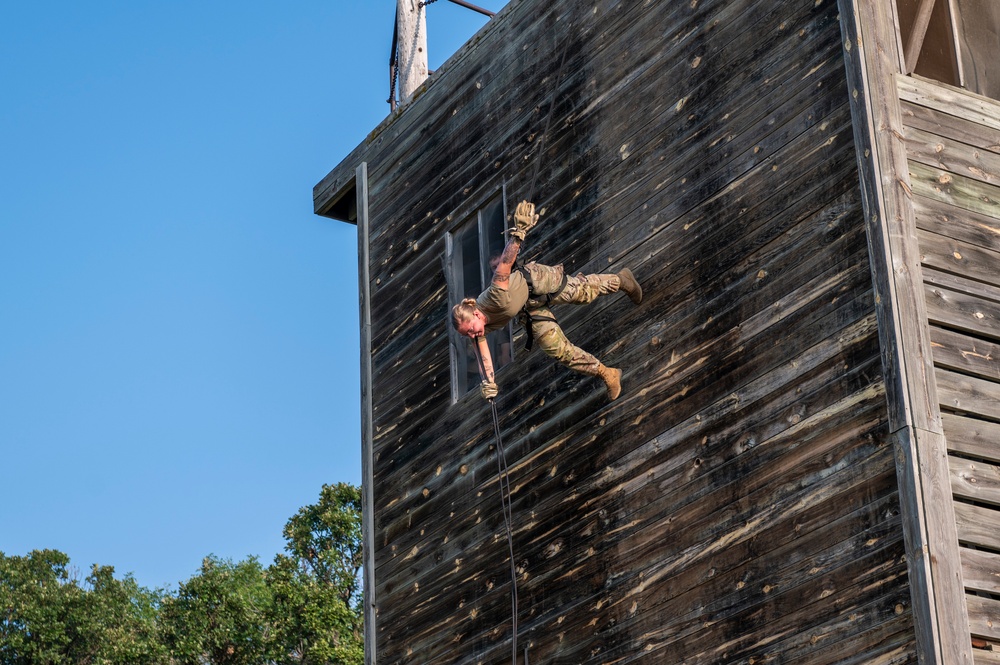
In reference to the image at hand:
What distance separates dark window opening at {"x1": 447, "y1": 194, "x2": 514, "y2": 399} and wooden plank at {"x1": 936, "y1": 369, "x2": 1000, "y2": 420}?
4.34m

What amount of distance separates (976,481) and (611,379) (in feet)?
9.35

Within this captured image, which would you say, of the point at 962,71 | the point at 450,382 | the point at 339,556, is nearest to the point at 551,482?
the point at 450,382

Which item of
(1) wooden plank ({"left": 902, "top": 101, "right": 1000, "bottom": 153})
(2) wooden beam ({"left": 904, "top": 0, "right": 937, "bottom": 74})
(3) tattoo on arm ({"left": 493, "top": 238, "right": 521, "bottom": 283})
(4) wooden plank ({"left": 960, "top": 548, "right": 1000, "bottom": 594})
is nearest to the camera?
(4) wooden plank ({"left": 960, "top": 548, "right": 1000, "bottom": 594})

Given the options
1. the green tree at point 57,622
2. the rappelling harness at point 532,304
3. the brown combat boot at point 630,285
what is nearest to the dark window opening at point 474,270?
the rappelling harness at point 532,304

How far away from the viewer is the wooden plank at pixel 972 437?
28.8 ft

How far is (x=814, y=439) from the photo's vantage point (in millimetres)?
9188

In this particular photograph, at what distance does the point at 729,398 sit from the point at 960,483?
1731 millimetres

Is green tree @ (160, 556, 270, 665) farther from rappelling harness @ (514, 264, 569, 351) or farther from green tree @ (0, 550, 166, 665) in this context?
rappelling harness @ (514, 264, 569, 351)

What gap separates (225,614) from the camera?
32625mm

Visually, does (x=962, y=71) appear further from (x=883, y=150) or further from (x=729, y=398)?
(x=729, y=398)

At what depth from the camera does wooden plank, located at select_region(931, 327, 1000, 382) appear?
901 cm

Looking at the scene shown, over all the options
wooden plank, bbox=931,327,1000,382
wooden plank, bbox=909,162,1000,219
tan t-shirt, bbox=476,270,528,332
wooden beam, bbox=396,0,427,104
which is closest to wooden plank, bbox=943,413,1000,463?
wooden plank, bbox=931,327,1000,382

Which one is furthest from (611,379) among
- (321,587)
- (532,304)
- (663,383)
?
(321,587)

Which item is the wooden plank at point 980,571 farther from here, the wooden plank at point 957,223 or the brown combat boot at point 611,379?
the brown combat boot at point 611,379
